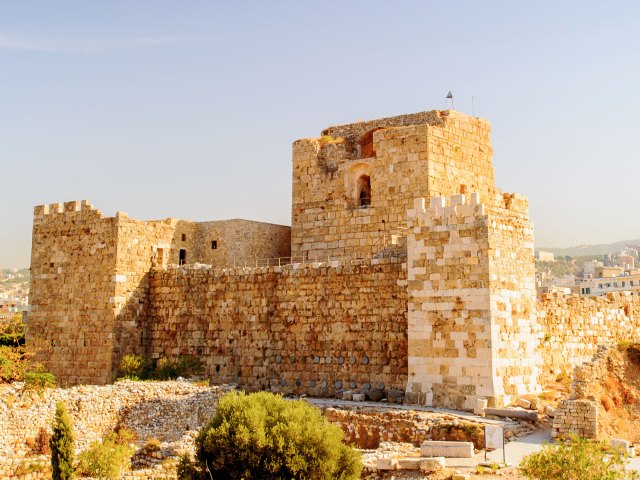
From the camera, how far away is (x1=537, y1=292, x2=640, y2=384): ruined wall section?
2008 centimetres

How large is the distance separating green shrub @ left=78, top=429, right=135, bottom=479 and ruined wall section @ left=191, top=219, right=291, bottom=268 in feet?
29.1

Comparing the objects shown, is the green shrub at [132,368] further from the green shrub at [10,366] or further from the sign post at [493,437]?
the sign post at [493,437]

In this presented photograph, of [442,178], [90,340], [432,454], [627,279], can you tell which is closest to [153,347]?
[90,340]

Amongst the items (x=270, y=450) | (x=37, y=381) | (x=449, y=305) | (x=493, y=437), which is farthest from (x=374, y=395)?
(x=37, y=381)

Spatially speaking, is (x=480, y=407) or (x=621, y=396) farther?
(x=621, y=396)

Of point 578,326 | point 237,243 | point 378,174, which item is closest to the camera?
point 578,326

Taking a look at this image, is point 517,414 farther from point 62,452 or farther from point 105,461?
point 62,452

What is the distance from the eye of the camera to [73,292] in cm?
2394

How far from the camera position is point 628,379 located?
1825 cm

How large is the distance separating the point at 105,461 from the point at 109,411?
3551mm

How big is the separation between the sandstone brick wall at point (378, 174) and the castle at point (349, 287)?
46mm

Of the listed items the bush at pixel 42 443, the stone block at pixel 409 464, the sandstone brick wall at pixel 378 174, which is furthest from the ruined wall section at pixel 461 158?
the bush at pixel 42 443

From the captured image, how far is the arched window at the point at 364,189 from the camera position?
79.4 feet

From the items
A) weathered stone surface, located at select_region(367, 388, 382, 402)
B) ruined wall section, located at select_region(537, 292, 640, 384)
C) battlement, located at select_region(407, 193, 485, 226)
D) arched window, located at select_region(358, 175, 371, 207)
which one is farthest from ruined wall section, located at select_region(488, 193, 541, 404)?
arched window, located at select_region(358, 175, 371, 207)
